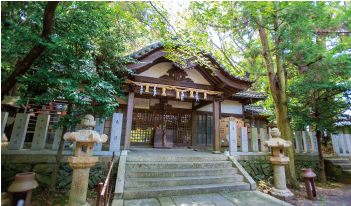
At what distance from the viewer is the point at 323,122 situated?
6586 millimetres

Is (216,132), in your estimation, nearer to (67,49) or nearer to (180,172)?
(180,172)

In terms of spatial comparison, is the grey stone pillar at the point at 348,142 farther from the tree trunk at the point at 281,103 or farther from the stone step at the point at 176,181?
the stone step at the point at 176,181

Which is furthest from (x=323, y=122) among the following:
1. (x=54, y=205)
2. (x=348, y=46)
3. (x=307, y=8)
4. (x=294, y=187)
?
(x=54, y=205)

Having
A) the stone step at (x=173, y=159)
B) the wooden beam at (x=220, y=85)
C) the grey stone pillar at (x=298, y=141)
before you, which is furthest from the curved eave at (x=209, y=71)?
the grey stone pillar at (x=298, y=141)

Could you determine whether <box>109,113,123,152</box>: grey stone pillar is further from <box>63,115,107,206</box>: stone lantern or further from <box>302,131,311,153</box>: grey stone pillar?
<box>302,131,311,153</box>: grey stone pillar

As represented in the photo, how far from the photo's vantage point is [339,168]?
7.86m

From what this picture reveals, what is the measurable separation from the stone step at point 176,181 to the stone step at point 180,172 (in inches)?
7.7

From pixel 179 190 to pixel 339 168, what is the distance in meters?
8.49

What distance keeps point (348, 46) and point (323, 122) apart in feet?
13.0

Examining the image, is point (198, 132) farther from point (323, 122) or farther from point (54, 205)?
point (54, 205)

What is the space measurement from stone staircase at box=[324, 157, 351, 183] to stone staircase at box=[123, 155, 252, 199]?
592 centimetres

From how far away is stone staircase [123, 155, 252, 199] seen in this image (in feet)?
14.9

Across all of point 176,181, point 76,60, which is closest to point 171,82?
point 76,60

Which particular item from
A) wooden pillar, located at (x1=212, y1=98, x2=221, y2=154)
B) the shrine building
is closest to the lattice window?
the shrine building
